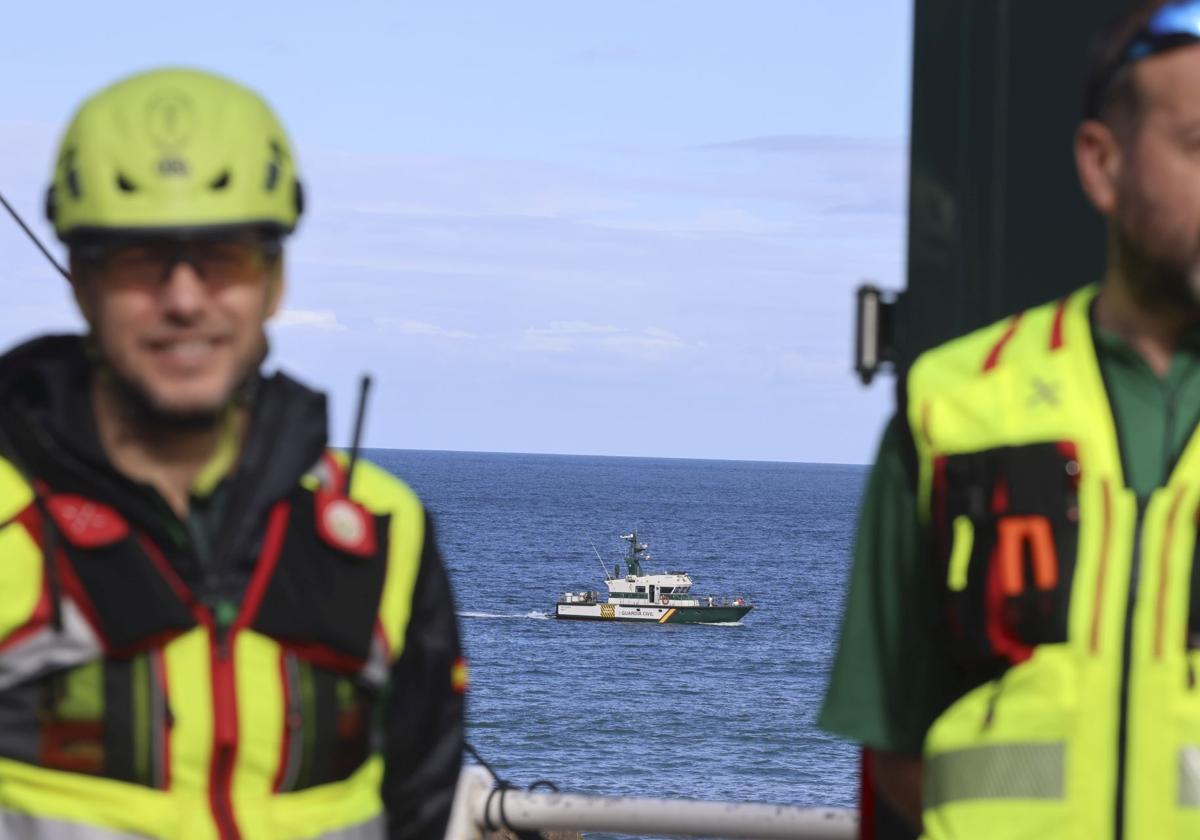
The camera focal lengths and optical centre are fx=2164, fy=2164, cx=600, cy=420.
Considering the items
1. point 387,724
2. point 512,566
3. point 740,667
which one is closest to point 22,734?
point 387,724

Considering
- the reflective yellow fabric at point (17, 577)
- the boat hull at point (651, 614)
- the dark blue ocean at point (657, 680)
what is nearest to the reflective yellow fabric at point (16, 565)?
the reflective yellow fabric at point (17, 577)

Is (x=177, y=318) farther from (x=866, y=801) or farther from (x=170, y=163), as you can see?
(x=866, y=801)

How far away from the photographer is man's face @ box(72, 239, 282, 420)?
2.99 meters

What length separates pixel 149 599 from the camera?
297 cm

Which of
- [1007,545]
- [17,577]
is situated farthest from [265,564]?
[1007,545]

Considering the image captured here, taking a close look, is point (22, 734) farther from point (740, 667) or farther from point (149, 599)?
point (740, 667)

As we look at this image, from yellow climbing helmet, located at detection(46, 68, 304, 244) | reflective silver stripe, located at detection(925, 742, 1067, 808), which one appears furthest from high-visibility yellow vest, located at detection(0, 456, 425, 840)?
reflective silver stripe, located at detection(925, 742, 1067, 808)

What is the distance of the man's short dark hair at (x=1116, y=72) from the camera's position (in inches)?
116

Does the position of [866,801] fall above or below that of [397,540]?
below

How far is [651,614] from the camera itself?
94750 mm

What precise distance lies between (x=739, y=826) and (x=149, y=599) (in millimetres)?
→ 2386

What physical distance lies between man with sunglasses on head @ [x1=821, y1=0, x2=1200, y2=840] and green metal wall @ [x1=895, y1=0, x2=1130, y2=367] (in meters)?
0.79

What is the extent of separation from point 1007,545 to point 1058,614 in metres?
0.12

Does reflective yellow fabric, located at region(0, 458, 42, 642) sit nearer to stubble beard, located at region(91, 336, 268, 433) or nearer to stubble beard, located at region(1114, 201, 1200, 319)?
stubble beard, located at region(91, 336, 268, 433)
